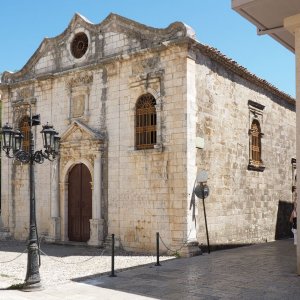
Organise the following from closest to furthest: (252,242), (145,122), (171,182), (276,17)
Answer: (276,17)
(171,182)
(145,122)
(252,242)

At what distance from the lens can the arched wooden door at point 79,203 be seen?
46.9 feet

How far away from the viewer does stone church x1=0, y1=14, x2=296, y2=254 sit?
485 inches

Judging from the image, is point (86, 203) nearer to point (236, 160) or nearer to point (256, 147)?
point (236, 160)

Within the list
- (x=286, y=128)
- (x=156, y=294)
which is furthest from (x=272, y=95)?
(x=156, y=294)

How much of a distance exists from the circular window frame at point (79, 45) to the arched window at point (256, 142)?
21.4 ft

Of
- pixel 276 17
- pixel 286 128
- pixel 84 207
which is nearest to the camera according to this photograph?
pixel 276 17

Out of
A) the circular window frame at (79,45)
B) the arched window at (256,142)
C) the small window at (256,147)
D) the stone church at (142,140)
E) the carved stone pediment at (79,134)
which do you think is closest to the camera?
the stone church at (142,140)

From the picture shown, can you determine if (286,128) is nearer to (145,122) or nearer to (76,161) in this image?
(145,122)

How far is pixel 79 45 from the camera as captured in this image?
15.2 m

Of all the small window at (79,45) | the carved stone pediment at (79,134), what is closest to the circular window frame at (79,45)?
the small window at (79,45)

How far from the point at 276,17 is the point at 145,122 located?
5.02 metres

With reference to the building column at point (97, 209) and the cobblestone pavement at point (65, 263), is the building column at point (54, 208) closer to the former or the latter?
the cobblestone pavement at point (65, 263)

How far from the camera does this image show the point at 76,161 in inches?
569

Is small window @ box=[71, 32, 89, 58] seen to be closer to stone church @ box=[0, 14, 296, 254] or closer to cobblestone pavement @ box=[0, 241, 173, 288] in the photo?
stone church @ box=[0, 14, 296, 254]
